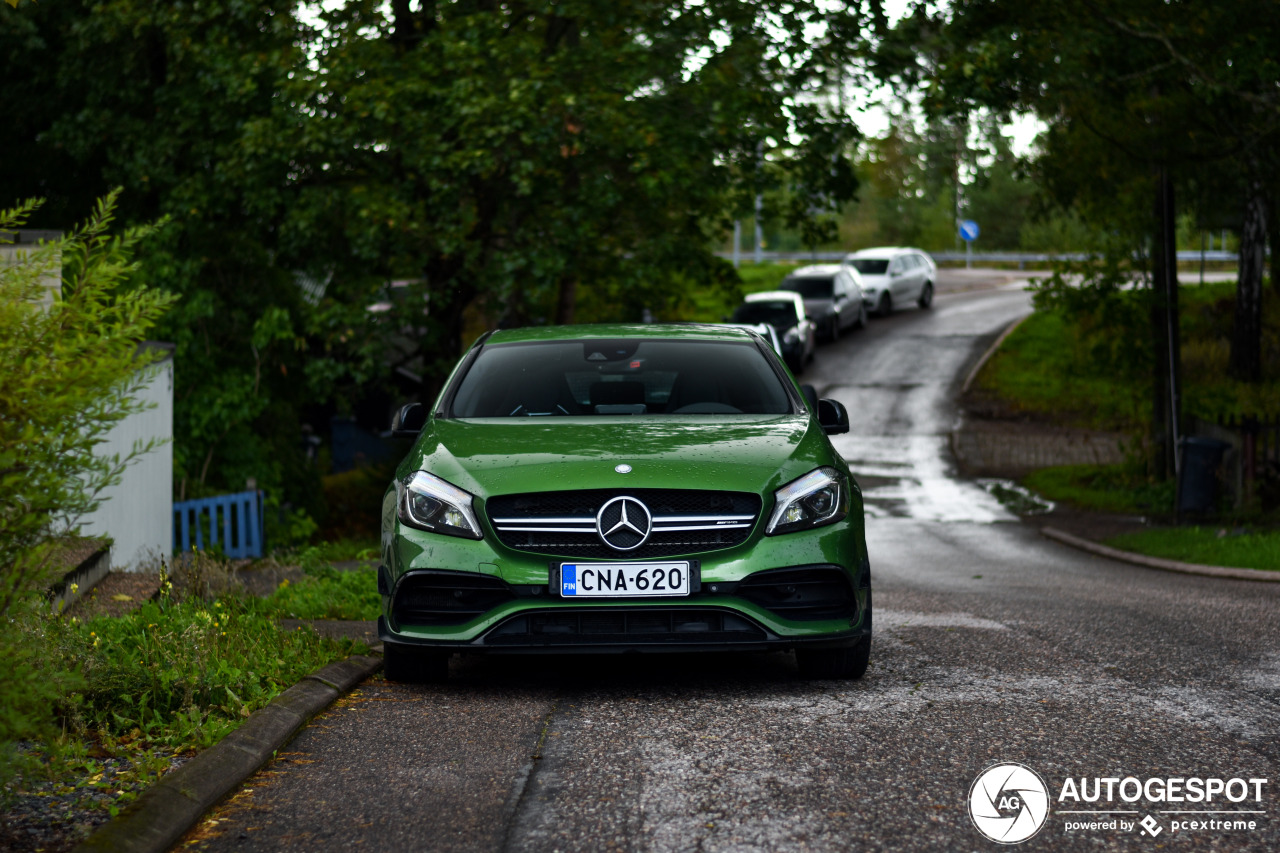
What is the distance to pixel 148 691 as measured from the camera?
5949 mm

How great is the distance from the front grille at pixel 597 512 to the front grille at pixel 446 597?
0.21 m

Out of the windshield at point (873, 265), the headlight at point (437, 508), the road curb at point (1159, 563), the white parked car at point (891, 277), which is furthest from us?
the windshield at point (873, 265)

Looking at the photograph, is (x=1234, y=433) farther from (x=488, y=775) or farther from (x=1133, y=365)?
(x=488, y=775)

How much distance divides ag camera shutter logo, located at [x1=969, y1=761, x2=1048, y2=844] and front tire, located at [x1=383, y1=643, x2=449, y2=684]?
8.62 ft

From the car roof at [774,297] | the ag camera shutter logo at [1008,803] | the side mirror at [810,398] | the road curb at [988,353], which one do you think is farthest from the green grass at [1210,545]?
the road curb at [988,353]

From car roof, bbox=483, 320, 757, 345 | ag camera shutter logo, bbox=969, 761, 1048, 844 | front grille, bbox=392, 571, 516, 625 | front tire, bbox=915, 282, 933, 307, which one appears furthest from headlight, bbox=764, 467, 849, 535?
front tire, bbox=915, 282, 933, 307

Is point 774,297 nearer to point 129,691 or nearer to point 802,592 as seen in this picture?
point 802,592

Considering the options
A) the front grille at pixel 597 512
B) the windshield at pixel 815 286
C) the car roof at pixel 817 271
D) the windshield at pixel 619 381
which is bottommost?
the front grille at pixel 597 512

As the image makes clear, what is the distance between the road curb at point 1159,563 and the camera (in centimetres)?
1341

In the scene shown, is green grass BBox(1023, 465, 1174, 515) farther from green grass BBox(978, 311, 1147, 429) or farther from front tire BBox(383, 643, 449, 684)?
front tire BBox(383, 643, 449, 684)

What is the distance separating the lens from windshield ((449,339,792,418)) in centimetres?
757

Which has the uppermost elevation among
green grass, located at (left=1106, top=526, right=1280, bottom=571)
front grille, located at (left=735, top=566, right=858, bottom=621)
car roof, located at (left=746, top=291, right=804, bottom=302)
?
car roof, located at (left=746, top=291, right=804, bottom=302)

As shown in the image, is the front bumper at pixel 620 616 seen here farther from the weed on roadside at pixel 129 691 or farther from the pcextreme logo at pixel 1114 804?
the pcextreme logo at pixel 1114 804

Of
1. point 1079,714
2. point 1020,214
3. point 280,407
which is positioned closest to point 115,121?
point 280,407
